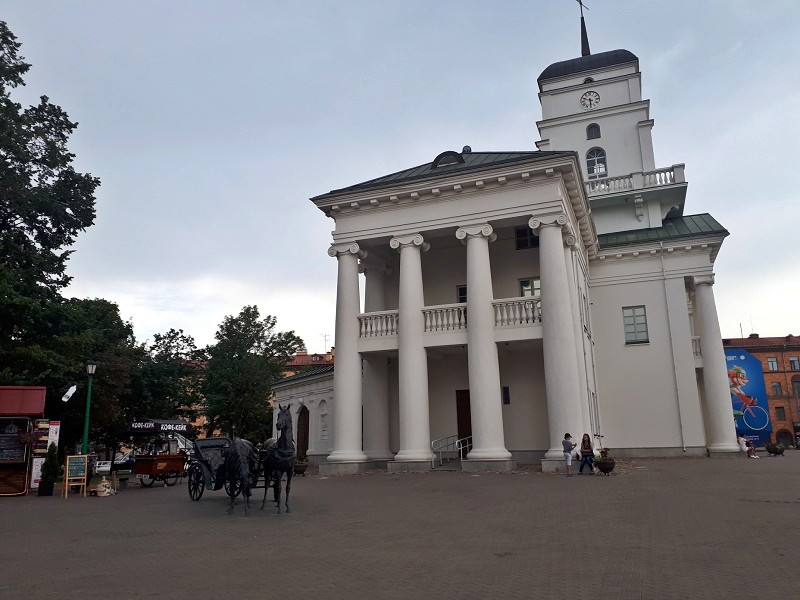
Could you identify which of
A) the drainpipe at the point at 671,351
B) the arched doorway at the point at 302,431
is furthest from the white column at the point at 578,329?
the arched doorway at the point at 302,431

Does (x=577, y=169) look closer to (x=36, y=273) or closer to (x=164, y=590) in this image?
(x=164, y=590)

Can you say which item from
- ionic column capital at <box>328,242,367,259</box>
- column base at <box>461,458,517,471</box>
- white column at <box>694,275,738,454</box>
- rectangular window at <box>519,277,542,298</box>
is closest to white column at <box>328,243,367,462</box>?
ionic column capital at <box>328,242,367,259</box>

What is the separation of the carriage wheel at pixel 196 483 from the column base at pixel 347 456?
25.4 feet

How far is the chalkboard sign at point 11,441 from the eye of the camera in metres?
18.2

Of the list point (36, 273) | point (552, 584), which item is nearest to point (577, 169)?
point (552, 584)

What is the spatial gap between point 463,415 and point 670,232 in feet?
46.8

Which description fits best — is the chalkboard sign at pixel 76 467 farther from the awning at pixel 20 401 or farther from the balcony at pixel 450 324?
the balcony at pixel 450 324

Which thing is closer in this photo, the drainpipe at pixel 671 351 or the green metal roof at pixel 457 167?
the green metal roof at pixel 457 167

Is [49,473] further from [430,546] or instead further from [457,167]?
[457,167]

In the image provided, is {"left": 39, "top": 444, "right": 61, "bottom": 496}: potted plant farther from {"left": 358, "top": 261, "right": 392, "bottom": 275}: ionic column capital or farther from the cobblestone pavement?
{"left": 358, "top": 261, "right": 392, "bottom": 275}: ionic column capital

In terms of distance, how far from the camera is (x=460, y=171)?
22.2 m

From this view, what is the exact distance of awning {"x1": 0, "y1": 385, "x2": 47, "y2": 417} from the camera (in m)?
17.8

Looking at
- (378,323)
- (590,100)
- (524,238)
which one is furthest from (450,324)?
(590,100)

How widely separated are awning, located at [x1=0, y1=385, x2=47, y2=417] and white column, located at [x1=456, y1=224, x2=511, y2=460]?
45.1ft
